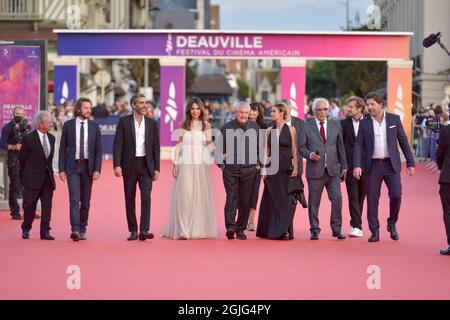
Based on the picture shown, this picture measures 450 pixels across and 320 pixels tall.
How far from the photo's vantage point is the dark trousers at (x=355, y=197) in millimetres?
16672

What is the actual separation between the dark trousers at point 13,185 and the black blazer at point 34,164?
108 inches

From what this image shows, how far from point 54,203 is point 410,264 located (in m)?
10.0

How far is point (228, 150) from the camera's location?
16.4 meters

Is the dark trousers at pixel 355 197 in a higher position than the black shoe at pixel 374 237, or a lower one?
higher

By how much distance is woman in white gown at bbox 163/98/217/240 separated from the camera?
16.3 m

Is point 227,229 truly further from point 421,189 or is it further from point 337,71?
point 337,71

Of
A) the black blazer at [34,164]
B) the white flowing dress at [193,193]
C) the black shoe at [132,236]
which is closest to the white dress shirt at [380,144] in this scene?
the white flowing dress at [193,193]

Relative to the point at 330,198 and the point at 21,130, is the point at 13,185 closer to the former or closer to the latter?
the point at 21,130

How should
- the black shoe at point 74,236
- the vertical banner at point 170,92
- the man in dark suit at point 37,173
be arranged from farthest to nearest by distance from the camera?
the vertical banner at point 170,92
the man in dark suit at point 37,173
the black shoe at point 74,236

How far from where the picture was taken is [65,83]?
130ft

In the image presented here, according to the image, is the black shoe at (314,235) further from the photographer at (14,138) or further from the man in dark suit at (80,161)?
the photographer at (14,138)

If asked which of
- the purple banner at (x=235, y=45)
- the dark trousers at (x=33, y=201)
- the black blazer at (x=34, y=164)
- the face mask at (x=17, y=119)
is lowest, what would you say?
the dark trousers at (x=33, y=201)
